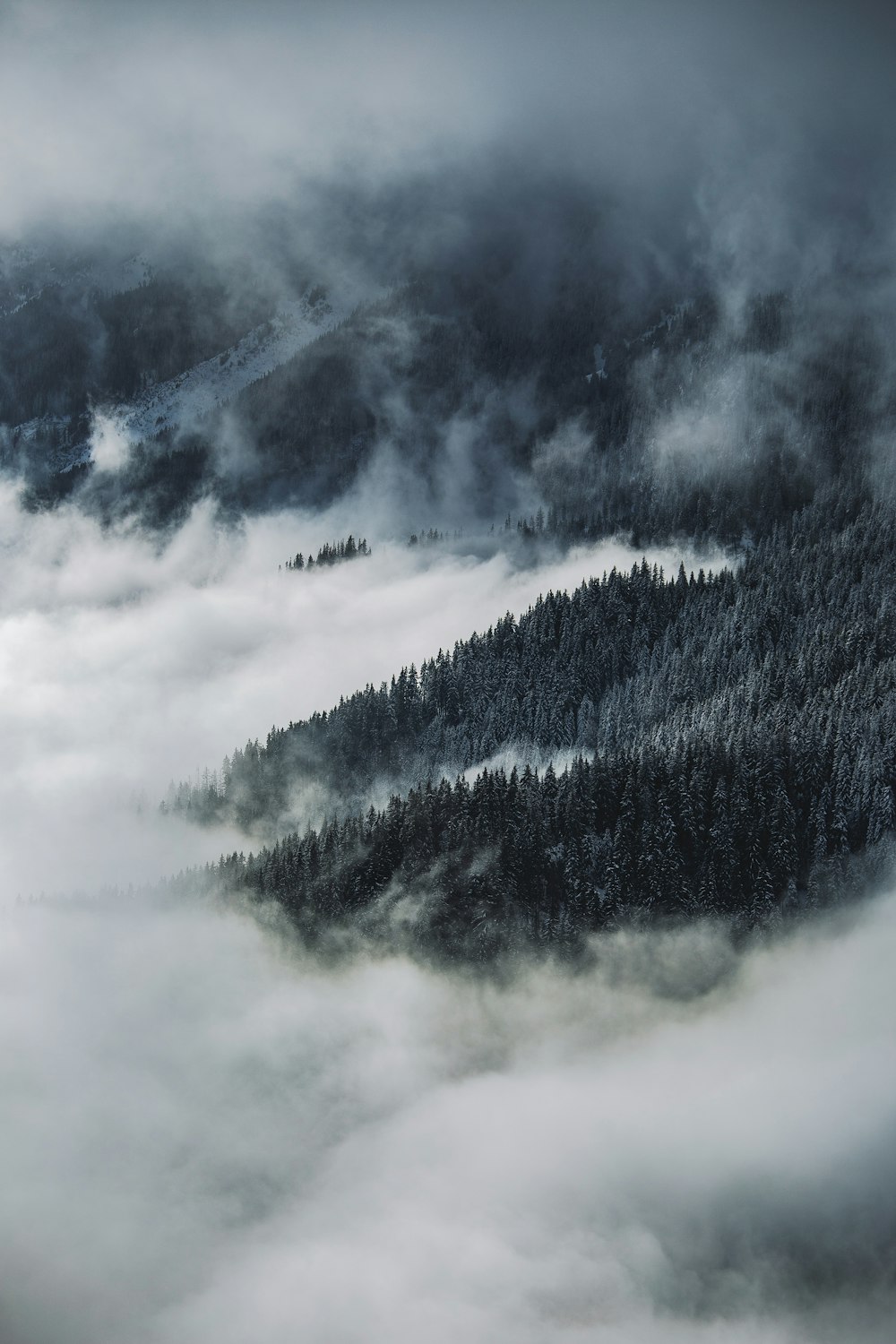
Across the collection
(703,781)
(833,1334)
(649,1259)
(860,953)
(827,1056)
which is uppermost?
(703,781)

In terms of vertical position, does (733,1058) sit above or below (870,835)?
below

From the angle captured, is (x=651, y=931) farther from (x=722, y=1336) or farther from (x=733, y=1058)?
(x=722, y=1336)

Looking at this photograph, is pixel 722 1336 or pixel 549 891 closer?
pixel 722 1336

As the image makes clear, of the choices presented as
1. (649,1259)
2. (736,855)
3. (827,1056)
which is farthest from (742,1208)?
(736,855)

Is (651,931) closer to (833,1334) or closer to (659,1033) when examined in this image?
(659,1033)

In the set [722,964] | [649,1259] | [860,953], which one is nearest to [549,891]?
[722,964]

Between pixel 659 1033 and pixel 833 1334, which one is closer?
pixel 833 1334

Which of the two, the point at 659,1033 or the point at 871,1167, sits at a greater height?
the point at 659,1033

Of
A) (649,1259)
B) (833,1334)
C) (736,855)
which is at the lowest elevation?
(833,1334)

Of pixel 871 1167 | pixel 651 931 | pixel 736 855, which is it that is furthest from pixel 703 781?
Result: pixel 871 1167
